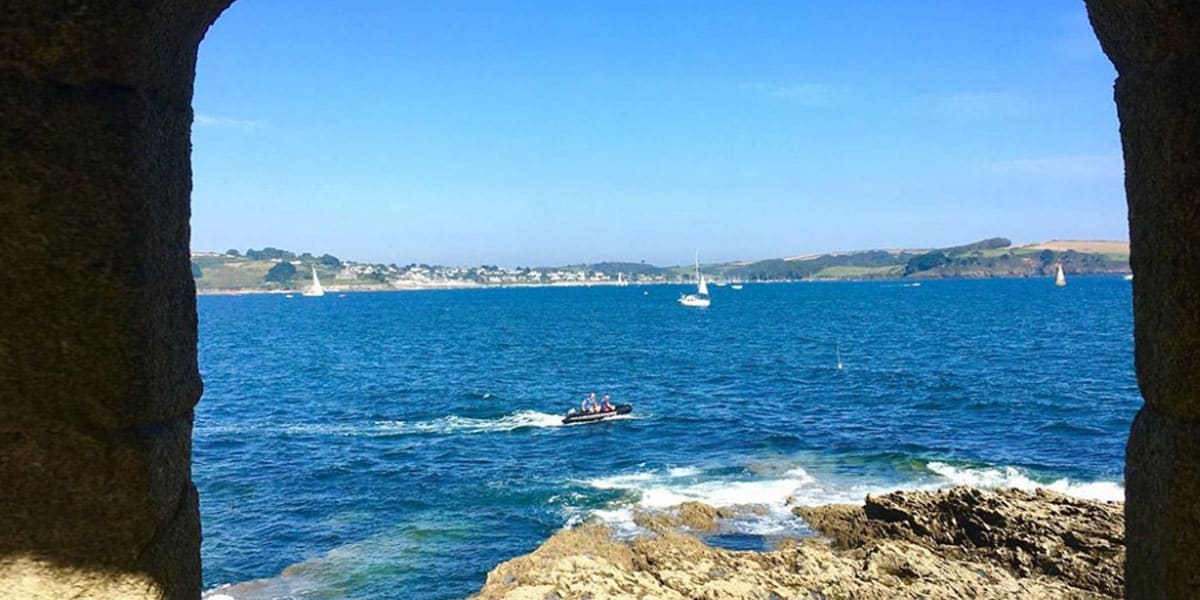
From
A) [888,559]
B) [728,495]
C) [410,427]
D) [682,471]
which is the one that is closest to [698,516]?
[728,495]

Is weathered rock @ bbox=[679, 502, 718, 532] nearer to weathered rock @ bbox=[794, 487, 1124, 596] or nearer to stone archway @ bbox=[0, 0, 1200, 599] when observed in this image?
weathered rock @ bbox=[794, 487, 1124, 596]

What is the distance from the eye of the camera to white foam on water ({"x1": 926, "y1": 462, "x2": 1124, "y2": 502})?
2402cm

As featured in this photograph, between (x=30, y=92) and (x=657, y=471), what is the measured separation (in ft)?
89.7

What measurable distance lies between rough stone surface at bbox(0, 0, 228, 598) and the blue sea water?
16.6 metres

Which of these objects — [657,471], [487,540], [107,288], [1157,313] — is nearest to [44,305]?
[107,288]

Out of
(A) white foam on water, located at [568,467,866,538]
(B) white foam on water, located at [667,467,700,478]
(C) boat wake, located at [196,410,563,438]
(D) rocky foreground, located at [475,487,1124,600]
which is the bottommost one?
(C) boat wake, located at [196,410,563,438]

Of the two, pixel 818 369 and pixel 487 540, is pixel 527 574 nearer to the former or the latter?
pixel 487 540

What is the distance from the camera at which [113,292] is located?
11.1 feet

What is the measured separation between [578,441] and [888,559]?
2036cm

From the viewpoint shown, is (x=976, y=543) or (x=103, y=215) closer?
(x=103, y=215)

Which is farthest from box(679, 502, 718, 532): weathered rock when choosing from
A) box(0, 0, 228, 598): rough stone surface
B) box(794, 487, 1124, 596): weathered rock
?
box(0, 0, 228, 598): rough stone surface

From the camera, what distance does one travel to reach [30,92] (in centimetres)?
331

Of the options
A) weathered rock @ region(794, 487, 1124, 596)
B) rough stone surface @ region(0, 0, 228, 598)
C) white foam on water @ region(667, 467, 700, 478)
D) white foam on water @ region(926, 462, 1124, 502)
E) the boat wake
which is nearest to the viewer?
rough stone surface @ region(0, 0, 228, 598)

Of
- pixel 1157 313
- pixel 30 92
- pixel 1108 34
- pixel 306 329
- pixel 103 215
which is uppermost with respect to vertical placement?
pixel 1108 34
